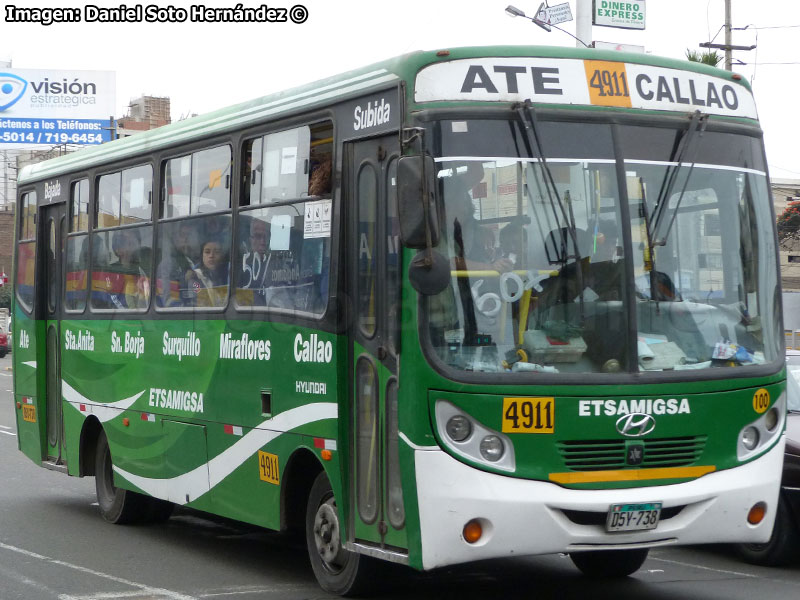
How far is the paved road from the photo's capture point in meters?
8.31

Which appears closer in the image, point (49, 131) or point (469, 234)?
point (469, 234)

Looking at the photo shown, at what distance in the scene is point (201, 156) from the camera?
384 inches

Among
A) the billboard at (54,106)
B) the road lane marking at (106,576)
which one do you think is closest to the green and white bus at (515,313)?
the road lane marking at (106,576)

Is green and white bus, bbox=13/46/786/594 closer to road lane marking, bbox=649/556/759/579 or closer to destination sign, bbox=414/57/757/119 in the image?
destination sign, bbox=414/57/757/119

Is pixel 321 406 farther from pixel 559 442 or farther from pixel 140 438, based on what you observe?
pixel 140 438

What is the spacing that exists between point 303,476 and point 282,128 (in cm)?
230

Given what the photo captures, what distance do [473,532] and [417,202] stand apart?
174cm

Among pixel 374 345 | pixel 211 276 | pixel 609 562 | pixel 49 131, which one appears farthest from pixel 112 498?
pixel 49 131

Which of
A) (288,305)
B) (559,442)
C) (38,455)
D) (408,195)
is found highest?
(408,195)

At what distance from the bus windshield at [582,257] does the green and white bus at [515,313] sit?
12mm

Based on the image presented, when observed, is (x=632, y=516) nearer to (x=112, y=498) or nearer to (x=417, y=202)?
(x=417, y=202)

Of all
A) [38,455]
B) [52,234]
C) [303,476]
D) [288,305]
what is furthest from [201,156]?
[38,455]

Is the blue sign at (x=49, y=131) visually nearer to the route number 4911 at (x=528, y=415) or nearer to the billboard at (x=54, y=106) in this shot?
the billboard at (x=54, y=106)

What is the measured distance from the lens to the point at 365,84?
7.57m
